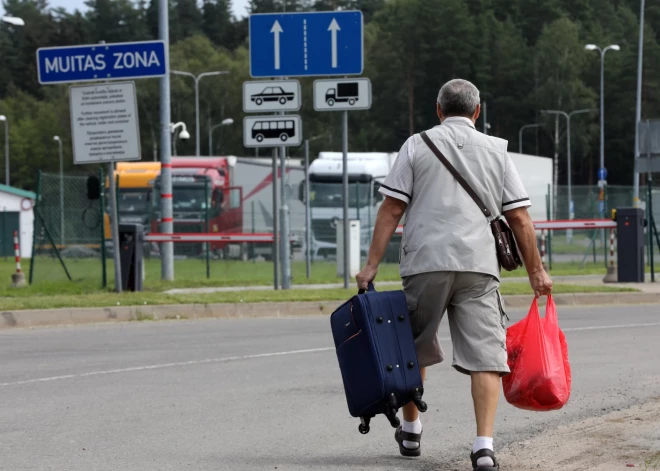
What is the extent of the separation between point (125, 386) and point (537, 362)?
13.7 ft

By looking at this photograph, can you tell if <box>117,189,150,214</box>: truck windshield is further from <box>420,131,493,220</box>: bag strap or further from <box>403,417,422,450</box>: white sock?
<box>420,131,493,220</box>: bag strap

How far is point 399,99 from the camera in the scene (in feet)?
325

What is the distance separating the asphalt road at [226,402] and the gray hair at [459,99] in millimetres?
1736

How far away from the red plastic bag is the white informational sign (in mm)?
12163

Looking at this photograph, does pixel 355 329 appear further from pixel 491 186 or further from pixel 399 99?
pixel 399 99

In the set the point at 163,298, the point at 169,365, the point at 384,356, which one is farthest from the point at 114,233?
the point at 384,356

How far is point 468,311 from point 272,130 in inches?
499

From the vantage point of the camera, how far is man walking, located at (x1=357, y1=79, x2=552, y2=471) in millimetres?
5773

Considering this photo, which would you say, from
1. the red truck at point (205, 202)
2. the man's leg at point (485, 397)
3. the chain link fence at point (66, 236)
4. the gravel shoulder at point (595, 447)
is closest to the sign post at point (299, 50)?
the chain link fence at point (66, 236)

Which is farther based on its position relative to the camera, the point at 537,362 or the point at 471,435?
the point at 471,435

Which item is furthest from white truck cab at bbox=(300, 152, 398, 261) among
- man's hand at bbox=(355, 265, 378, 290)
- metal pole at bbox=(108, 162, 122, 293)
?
man's hand at bbox=(355, 265, 378, 290)

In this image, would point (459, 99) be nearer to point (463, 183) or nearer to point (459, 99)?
point (459, 99)

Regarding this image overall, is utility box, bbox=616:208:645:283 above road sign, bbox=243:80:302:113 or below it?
below

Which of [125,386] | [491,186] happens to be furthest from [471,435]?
[125,386]
